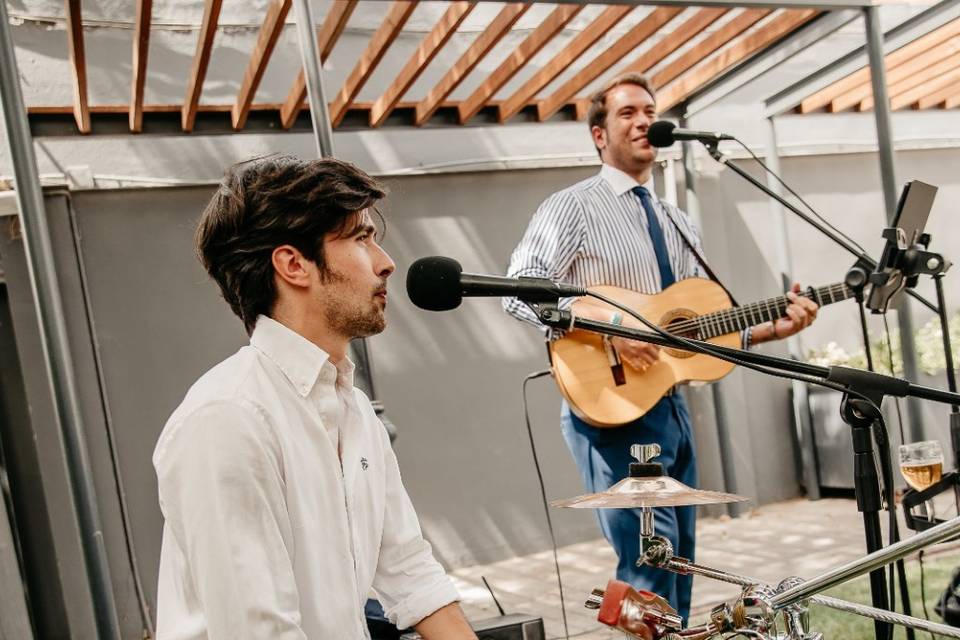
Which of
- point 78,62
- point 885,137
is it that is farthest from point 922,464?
point 78,62

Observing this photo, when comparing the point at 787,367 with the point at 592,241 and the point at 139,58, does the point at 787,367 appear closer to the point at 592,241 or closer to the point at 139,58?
the point at 592,241

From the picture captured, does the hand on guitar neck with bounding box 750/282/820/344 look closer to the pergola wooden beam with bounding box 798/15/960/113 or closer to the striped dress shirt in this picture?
the striped dress shirt

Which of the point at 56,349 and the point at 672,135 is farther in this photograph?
the point at 56,349

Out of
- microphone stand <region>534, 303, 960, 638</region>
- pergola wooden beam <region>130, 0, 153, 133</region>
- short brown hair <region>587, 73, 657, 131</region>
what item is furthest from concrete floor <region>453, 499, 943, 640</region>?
pergola wooden beam <region>130, 0, 153, 133</region>

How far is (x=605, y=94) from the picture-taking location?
3.57m

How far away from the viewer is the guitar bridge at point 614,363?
A: 3.23 meters

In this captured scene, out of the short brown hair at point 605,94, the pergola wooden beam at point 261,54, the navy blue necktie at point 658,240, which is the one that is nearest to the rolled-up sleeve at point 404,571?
the navy blue necktie at point 658,240

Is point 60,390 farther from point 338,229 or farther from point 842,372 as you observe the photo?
point 842,372

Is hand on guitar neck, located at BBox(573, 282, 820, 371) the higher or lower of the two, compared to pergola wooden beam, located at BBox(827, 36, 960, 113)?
lower

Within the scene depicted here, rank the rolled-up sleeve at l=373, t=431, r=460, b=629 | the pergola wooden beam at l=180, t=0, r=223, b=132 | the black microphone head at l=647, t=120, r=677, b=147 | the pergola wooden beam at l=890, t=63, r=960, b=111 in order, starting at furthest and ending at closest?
the pergola wooden beam at l=890, t=63, r=960, b=111
the pergola wooden beam at l=180, t=0, r=223, b=132
the black microphone head at l=647, t=120, r=677, b=147
the rolled-up sleeve at l=373, t=431, r=460, b=629

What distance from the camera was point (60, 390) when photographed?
305 centimetres

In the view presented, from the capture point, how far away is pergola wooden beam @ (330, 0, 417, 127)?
13.9 ft

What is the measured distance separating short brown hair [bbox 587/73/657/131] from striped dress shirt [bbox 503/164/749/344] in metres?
0.25

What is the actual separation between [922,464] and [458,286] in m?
1.68
